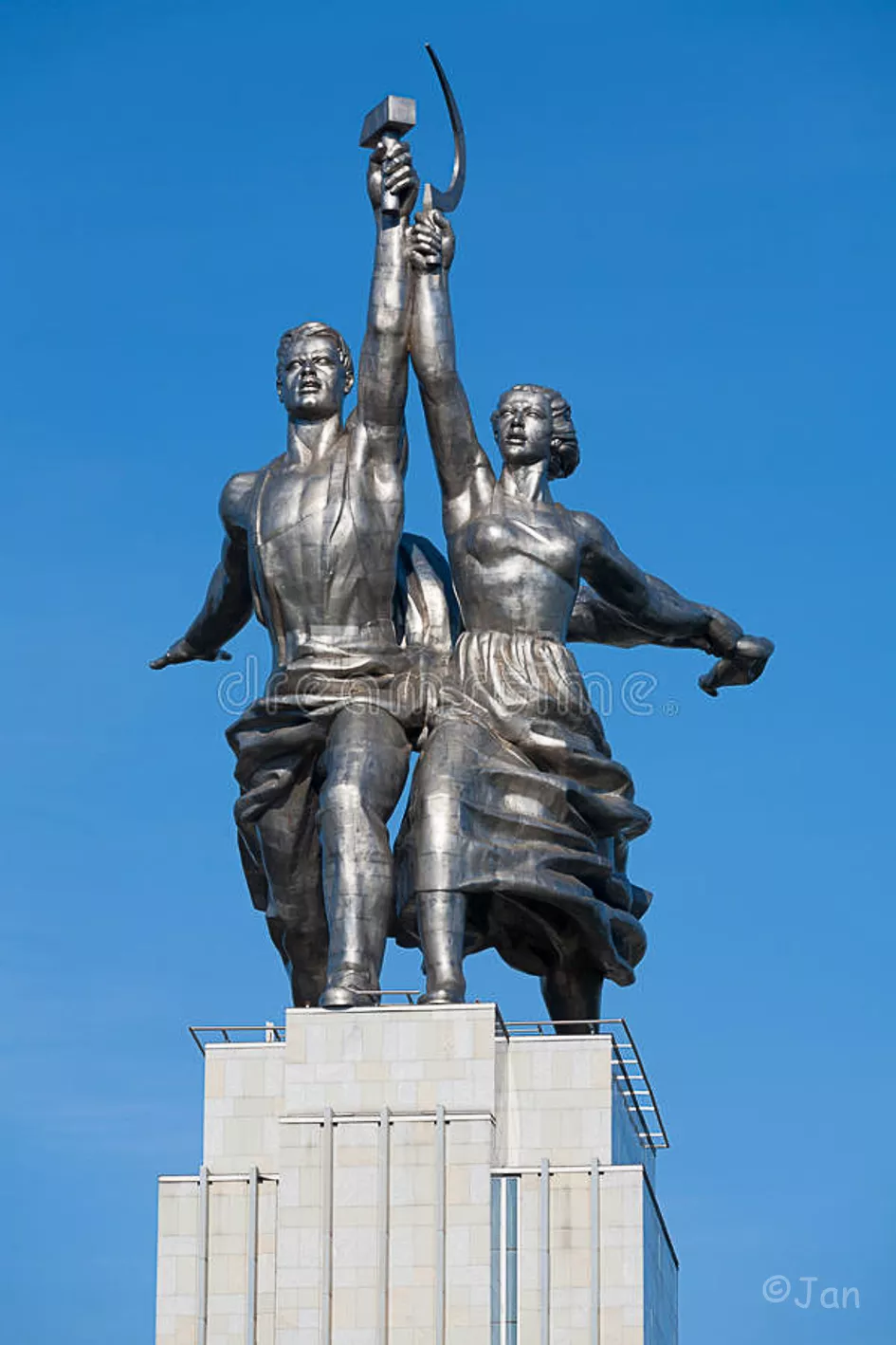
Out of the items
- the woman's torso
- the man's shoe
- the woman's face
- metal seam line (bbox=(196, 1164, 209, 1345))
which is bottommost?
metal seam line (bbox=(196, 1164, 209, 1345))

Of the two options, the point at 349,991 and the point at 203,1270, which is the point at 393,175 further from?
the point at 203,1270

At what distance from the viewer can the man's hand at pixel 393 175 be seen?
145 feet

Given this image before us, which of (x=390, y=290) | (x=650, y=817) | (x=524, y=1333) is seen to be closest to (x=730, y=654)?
(x=650, y=817)

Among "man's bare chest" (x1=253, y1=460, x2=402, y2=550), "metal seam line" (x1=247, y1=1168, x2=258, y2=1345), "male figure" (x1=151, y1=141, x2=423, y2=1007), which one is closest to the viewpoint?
"metal seam line" (x1=247, y1=1168, x2=258, y2=1345)

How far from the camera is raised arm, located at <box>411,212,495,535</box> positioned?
4403 cm

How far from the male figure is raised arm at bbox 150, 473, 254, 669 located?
0.15 feet

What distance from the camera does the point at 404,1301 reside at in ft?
133

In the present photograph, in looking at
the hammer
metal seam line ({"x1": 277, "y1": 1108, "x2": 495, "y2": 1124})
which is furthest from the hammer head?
metal seam line ({"x1": 277, "y1": 1108, "x2": 495, "y2": 1124})

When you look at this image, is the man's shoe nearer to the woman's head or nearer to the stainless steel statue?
the stainless steel statue

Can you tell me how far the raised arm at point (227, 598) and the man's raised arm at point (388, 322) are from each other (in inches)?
61.5

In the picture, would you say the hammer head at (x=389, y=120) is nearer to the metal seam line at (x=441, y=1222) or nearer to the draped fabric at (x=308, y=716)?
the draped fabric at (x=308, y=716)

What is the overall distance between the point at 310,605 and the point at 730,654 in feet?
16.7

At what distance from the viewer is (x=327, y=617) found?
43719mm

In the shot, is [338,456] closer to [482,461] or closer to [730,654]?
[482,461]
